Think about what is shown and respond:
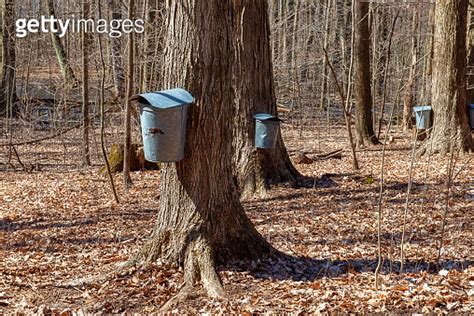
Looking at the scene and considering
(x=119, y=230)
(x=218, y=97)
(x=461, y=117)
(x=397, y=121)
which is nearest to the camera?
(x=218, y=97)

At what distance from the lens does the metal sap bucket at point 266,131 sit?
8.16 m

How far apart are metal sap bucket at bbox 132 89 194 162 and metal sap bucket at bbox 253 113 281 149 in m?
3.50

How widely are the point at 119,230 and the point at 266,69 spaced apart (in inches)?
129

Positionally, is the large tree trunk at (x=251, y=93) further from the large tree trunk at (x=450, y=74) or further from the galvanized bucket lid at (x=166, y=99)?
the galvanized bucket lid at (x=166, y=99)

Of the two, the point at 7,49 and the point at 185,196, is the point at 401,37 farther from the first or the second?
the point at 185,196

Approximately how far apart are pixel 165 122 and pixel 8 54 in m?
14.7

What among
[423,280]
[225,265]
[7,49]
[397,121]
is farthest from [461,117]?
[7,49]

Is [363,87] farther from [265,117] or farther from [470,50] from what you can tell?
[265,117]

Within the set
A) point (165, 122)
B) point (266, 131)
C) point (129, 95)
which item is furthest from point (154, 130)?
point (129, 95)

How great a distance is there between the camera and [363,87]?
559 inches

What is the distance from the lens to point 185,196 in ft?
16.2

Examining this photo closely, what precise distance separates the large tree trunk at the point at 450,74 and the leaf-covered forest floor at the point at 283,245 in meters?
0.52

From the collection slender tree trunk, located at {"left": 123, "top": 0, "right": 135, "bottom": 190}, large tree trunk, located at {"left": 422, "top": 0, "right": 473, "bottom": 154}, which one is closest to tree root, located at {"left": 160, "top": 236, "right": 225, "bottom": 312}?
slender tree trunk, located at {"left": 123, "top": 0, "right": 135, "bottom": 190}

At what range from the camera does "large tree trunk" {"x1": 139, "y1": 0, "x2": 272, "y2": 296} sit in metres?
4.83
